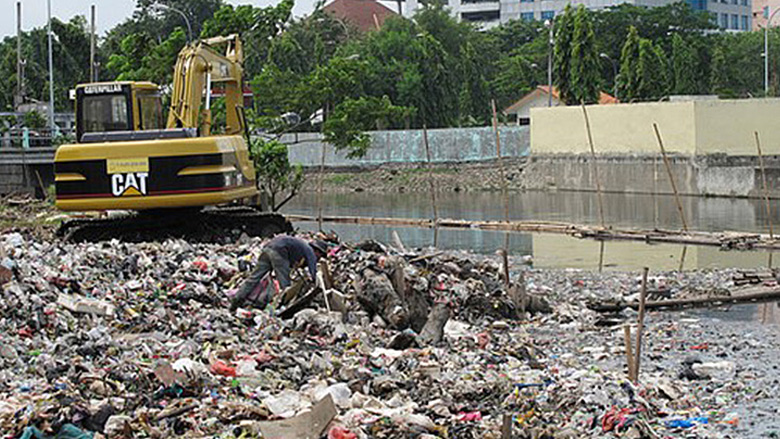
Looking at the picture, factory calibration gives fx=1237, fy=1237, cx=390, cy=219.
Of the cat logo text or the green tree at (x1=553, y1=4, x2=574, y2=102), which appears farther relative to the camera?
the green tree at (x1=553, y1=4, x2=574, y2=102)

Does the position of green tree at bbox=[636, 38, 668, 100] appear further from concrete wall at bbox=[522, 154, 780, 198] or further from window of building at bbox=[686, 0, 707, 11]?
window of building at bbox=[686, 0, 707, 11]

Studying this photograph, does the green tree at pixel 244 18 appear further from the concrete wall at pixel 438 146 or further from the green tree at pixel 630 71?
the green tree at pixel 630 71

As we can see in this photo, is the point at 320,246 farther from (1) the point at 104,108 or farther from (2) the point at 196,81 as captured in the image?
(1) the point at 104,108

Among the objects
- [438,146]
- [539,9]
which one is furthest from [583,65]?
[539,9]

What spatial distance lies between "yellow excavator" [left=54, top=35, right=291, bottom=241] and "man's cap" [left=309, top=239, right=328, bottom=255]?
1982 millimetres

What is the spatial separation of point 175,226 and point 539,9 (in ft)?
297

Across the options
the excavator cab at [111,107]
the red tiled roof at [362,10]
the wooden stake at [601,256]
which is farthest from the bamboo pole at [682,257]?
the red tiled roof at [362,10]

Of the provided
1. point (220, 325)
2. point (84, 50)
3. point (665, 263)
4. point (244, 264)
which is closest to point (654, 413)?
point (220, 325)

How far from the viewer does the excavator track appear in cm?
2034

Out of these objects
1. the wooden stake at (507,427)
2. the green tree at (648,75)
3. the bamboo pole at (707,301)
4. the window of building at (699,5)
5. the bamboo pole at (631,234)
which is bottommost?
the bamboo pole at (707,301)

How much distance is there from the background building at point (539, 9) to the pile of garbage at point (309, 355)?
89683mm

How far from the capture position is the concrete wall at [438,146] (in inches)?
2248

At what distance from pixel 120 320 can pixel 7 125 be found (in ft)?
103

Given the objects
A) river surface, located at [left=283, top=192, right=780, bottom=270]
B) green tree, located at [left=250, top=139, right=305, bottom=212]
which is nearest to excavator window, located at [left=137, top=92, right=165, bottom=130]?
river surface, located at [left=283, top=192, right=780, bottom=270]
